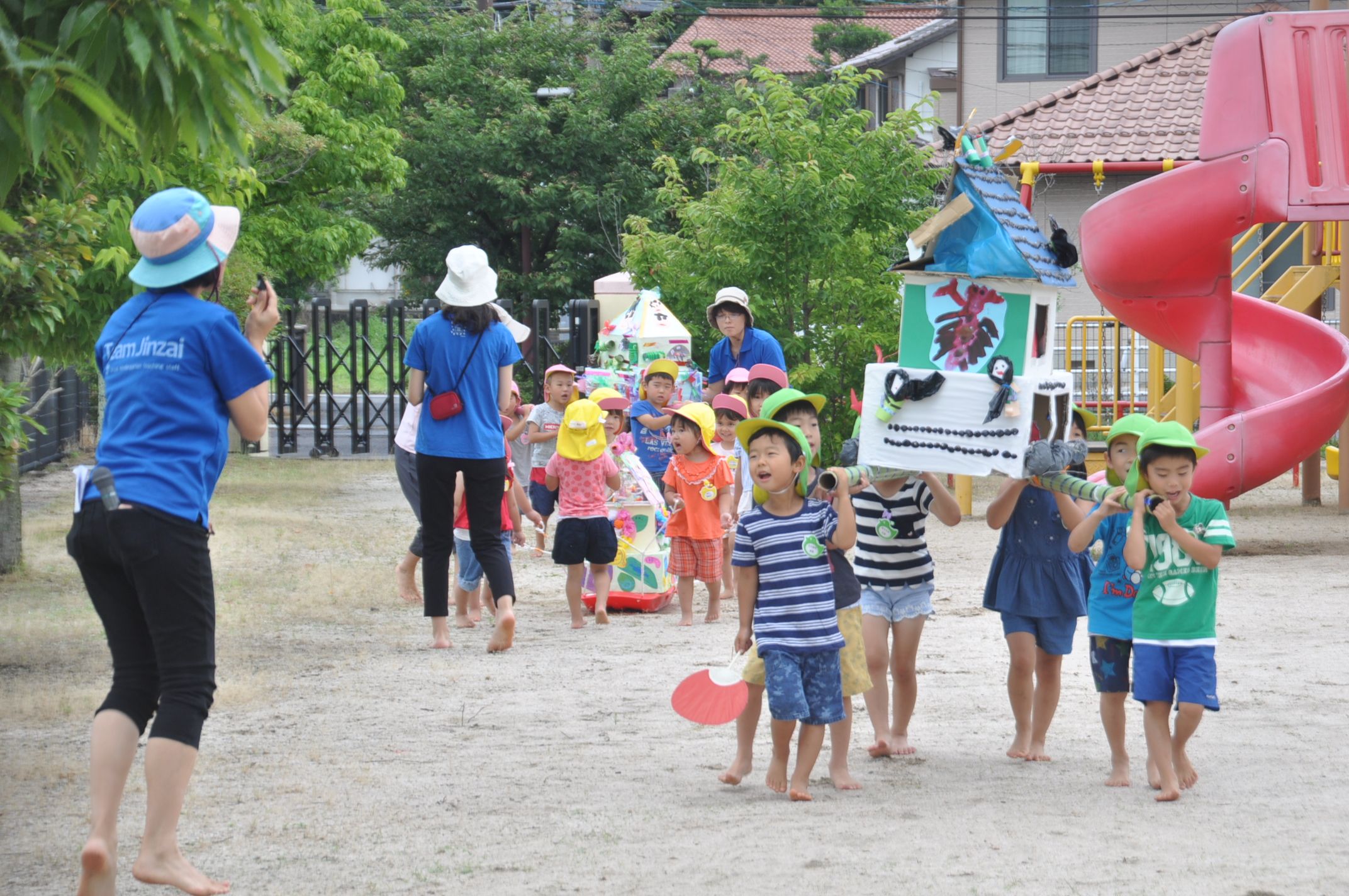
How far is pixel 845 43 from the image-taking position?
43281mm

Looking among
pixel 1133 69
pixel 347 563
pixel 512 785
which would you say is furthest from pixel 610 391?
pixel 1133 69

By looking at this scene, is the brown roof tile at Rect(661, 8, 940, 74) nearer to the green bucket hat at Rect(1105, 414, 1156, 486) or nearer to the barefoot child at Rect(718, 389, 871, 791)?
the green bucket hat at Rect(1105, 414, 1156, 486)

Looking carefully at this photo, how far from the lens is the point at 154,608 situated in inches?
160

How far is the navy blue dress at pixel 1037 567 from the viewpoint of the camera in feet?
18.5

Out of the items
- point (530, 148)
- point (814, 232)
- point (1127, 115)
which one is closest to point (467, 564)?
point (814, 232)

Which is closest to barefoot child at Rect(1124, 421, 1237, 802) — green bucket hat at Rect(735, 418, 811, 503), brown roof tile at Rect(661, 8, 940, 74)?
green bucket hat at Rect(735, 418, 811, 503)

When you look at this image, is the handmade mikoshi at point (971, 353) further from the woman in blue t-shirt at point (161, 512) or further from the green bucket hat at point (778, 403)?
the woman in blue t-shirt at point (161, 512)

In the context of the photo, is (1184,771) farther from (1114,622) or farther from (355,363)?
(355,363)

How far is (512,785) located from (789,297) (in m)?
8.81

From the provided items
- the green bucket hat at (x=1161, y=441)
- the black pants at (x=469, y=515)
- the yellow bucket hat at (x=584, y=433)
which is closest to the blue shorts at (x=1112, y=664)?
the green bucket hat at (x=1161, y=441)

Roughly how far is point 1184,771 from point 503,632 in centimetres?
369

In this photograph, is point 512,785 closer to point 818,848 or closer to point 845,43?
point 818,848

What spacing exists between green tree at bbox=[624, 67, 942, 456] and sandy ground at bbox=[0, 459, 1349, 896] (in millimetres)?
4679

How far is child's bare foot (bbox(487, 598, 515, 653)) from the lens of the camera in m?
7.82
